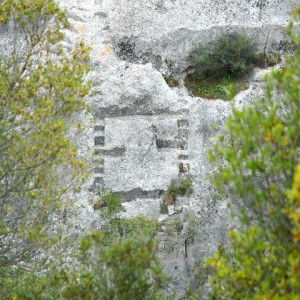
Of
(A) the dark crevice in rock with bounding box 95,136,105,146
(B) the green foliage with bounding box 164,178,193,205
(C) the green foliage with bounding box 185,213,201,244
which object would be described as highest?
(A) the dark crevice in rock with bounding box 95,136,105,146

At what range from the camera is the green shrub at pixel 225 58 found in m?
13.3

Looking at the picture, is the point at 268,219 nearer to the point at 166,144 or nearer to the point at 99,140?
the point at 166,144

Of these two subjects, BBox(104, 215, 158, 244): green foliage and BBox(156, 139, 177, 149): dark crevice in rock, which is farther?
BBox(156, 139, 177, 149): dark crevice in rock

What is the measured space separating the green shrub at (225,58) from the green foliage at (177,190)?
3.09 meters

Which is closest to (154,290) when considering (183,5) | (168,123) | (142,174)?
(142,174)

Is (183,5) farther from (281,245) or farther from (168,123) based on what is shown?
(281,245)

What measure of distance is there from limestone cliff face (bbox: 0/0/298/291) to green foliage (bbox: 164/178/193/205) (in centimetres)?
13

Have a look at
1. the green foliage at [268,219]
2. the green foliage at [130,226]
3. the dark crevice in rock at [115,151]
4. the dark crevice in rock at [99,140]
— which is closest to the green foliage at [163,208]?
the green foliage at [130,226]

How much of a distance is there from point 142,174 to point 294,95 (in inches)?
264

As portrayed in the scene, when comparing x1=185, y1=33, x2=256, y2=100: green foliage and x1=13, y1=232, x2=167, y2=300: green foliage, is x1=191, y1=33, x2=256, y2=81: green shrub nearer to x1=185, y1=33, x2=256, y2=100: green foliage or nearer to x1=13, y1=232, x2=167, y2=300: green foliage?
x1=185, y1=33, x2=256, y2=100: green foliage

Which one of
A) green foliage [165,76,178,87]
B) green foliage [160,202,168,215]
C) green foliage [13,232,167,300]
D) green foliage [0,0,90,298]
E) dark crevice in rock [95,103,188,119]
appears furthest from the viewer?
green foliage [165,76,178,87]

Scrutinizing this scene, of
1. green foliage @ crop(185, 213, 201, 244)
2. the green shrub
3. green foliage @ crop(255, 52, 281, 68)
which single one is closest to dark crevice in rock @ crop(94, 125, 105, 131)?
green foliage @ crop(185, 213, 201, 244)

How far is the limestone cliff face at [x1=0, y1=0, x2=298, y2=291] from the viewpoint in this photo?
11320 millimetres

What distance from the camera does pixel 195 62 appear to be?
44.4 feet
